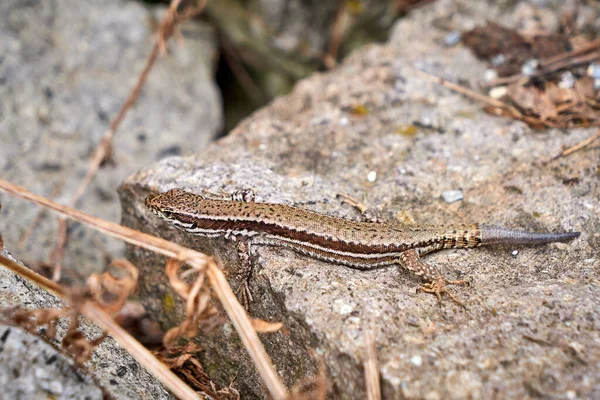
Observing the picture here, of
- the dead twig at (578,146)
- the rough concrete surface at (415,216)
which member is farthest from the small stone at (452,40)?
the dead twig at (578,146)

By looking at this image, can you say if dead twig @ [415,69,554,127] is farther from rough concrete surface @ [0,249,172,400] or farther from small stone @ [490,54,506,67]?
rough concrete surface @ [0,249,172,400]

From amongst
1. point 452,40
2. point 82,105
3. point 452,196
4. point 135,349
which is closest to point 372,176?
point 452,196

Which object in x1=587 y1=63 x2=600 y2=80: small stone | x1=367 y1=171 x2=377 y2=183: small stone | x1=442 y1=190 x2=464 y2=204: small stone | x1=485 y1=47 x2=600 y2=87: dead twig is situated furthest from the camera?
x1=485 y1=47 x2=600 y2=87: dead twig

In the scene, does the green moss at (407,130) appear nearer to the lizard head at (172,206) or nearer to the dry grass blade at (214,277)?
the lizard head at (172,206)

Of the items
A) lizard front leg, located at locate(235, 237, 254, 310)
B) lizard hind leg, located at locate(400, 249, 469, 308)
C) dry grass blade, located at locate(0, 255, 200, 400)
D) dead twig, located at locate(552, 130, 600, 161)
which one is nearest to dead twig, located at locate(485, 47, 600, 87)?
dead twig, located at locate(552, 130, 600, 161)

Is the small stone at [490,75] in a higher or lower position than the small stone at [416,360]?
higher

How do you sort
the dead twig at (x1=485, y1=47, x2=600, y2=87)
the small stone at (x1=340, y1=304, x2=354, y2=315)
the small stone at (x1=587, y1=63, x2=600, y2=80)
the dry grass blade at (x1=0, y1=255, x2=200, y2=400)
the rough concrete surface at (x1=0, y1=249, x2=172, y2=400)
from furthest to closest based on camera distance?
the dead twig at (x1=485, y1=47, x2=600, y2=87) → the small stone at (x1=587, y1=63, x2=600, y2=80) → the small stone at (x1=340, y1=304, x2=354, y2=315) → the dry grass blade at (x1=0, y1=255, x2=200, y2=400) → the rough concrete surface at (x1=0, y1=249, x2=172, y2=400)

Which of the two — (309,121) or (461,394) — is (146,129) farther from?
(461,394)
